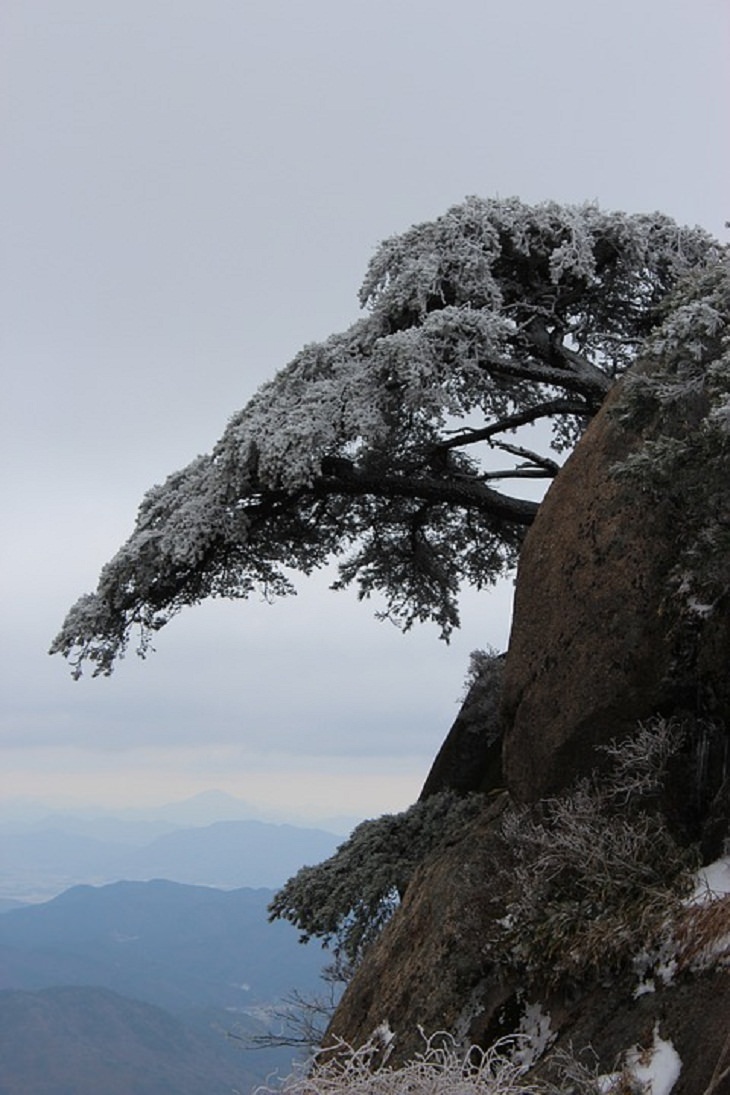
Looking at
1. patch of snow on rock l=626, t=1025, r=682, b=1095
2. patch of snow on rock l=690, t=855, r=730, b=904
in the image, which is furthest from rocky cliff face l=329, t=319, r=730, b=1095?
patch of snow on rock l=626, t=1025, r=682, b=1095

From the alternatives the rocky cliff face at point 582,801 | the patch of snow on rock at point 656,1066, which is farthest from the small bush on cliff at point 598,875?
the patch of snow on rock at point 656,1066

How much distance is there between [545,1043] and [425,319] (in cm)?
927

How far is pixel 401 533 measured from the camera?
18516 millimetres

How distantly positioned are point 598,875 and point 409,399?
680 centimetres

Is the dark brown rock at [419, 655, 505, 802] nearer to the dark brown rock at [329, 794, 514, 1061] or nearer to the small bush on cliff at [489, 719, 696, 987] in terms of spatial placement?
the dark brown rock at [329, 794, 514, 1061]

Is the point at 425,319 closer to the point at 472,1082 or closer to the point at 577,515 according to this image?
the point at 577,515

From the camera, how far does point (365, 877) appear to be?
14.5 metres

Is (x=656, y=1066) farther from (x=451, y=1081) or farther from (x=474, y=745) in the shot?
(x=474, y=745)

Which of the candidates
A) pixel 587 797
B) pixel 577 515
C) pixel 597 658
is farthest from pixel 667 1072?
pixel 577 515

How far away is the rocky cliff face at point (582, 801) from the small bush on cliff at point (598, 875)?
25mm

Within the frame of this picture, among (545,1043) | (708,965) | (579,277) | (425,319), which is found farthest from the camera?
(579,277)

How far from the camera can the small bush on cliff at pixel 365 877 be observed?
1421cm

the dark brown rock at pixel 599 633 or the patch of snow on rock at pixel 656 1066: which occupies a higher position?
the dark brown rock at pixel 599 633

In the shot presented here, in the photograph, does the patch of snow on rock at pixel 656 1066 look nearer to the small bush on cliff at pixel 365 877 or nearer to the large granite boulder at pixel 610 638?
the large granite boulder at pixel 610 638
